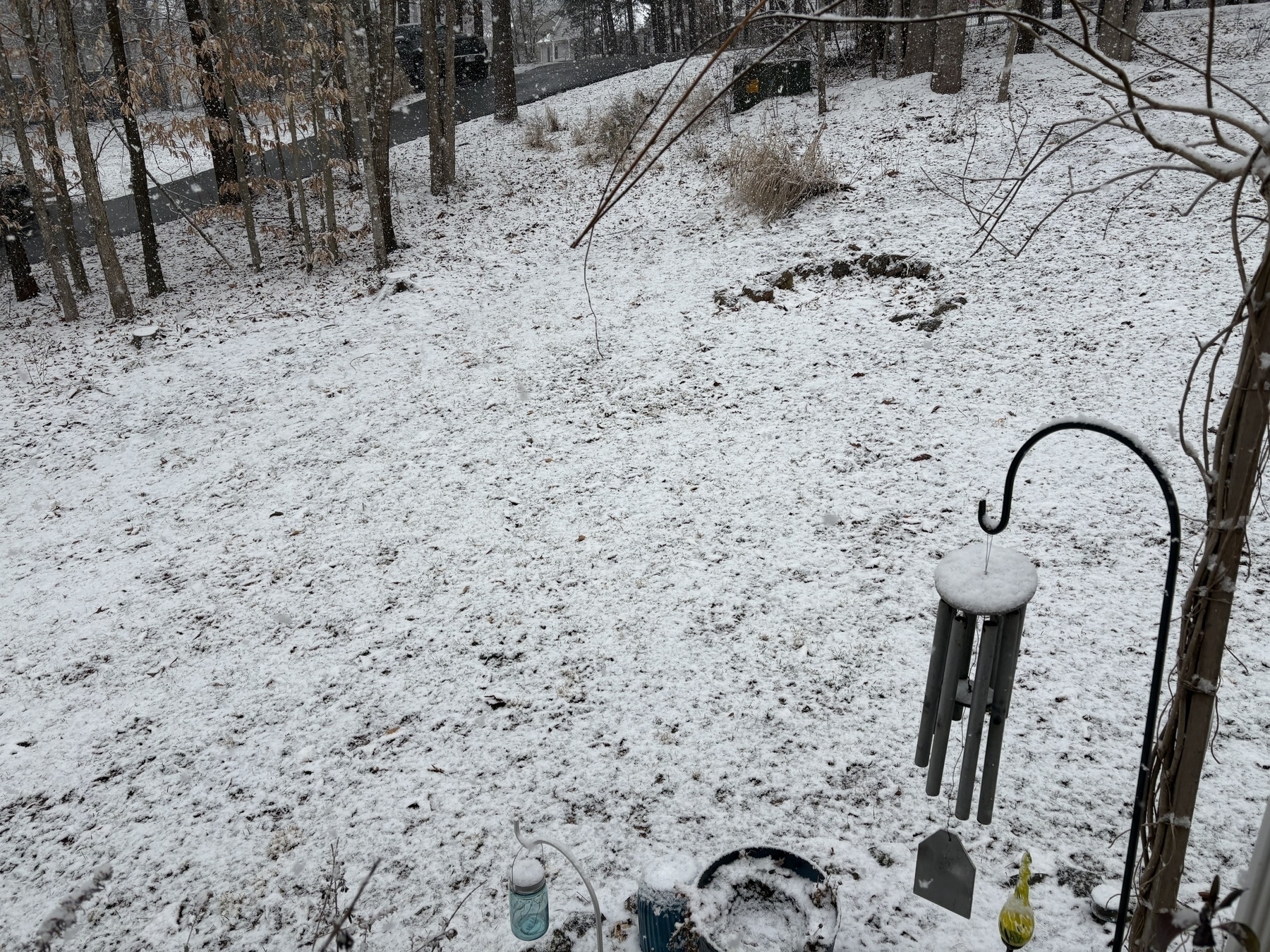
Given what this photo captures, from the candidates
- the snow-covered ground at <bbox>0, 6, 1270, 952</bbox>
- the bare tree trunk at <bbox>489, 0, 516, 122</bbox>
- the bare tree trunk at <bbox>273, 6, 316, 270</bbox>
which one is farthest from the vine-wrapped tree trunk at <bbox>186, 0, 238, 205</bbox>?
the bare tree trunk at <bbox>489, 0, 516, 122</bbox>

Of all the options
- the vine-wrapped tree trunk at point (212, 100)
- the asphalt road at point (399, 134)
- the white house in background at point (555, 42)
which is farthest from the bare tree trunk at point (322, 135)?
the white house in background at point (555, 42)

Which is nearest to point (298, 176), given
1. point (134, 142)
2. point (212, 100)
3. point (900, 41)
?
point (212, 100)

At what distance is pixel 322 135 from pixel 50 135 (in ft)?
11.2

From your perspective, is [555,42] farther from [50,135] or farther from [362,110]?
[50,135]

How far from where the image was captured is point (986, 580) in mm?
1934

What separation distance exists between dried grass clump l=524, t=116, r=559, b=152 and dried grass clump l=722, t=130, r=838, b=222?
6432 mm

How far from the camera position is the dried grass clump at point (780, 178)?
9.95 m

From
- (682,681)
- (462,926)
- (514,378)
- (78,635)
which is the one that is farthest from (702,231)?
(462,926)

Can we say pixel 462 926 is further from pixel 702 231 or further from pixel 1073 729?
pixel 702 231

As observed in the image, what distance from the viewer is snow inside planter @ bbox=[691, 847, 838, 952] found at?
2404mm

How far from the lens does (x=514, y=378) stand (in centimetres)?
775

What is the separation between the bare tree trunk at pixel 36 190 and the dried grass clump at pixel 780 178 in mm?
9086

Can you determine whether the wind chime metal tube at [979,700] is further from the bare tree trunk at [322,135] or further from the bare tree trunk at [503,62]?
the bare tree trunk at [503,62]

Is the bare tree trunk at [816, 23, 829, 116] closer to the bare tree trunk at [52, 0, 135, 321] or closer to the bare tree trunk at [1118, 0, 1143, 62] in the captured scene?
the bare tree trunk at [1118, 0, 1143, 62]
